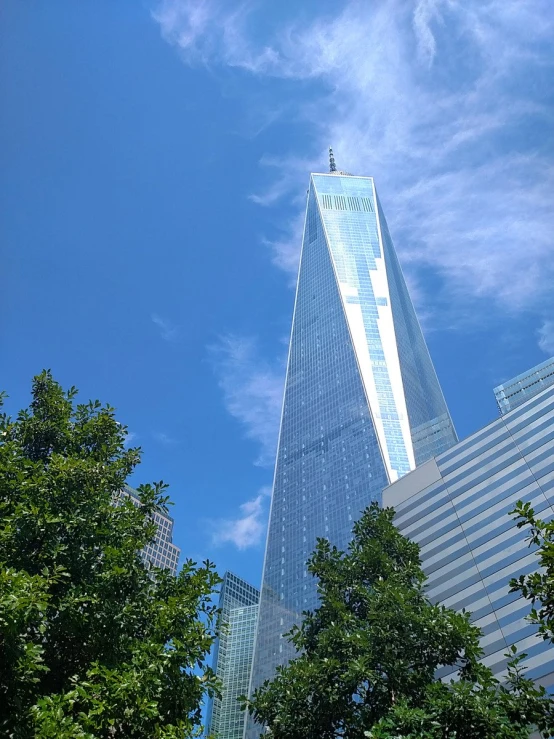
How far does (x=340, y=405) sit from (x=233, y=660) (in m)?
67.2

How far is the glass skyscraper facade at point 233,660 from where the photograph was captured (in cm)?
13075

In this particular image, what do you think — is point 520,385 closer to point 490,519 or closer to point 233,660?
point 233,660

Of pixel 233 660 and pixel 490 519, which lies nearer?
pixel 490 519

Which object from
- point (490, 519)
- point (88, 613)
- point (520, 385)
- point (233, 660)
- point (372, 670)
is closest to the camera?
point (88, 613)

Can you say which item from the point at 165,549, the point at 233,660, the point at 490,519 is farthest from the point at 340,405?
the point at 490,519

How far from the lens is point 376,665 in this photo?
16219 millimetres

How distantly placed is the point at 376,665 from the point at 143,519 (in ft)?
24.2

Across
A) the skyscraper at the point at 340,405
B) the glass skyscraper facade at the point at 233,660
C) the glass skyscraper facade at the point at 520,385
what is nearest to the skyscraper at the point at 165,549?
the glass skyscraper facade at the point at 233,660

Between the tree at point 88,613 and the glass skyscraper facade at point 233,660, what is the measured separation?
117 meters

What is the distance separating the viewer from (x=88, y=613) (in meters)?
12.9

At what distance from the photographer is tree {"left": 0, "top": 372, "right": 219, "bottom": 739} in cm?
1088

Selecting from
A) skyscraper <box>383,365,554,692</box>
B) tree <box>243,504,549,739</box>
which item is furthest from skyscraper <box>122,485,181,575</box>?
tree <box>243,504,549,739</box>

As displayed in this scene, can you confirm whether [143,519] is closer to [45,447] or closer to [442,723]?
[45,447]

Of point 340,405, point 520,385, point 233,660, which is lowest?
point 233,660
